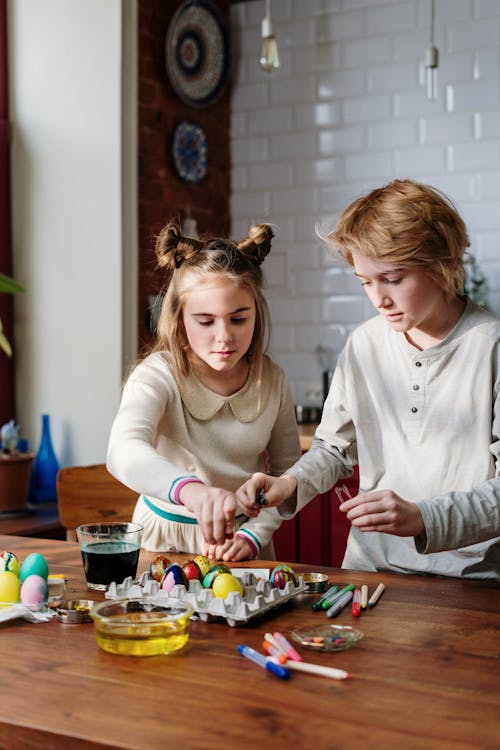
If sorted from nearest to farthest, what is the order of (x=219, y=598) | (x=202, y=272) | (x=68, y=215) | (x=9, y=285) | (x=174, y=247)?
(x=219, y=598) < (x=202, y=272) < (x=174, y=247) < (x=9, y=285) < (x=68, y=215)

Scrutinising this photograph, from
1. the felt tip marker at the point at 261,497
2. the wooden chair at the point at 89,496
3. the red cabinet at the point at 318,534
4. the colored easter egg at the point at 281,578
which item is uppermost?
the felt tip marker at the point at 261,497

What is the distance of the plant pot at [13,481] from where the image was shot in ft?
11.7

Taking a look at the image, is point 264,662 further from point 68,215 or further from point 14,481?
point 68,215

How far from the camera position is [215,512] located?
164cm

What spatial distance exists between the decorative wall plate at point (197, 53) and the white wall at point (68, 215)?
0.37m

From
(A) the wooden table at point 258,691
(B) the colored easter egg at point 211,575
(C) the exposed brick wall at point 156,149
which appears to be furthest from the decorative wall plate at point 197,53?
(A) the wooden table at point 258,691

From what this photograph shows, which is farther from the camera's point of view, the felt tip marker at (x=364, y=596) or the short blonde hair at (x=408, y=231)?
the short blonde hair at (x=408, y=231)

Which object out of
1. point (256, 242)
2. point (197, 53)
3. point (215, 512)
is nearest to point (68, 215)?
point (197, 53)

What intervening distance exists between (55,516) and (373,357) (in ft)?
6.45

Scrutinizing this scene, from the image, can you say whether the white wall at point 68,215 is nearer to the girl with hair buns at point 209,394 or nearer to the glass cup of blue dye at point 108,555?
the girl with hair buns at point 209,394

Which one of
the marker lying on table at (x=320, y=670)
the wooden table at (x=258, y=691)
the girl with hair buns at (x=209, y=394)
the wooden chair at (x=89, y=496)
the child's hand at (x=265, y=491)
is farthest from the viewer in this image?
the wooden chair at (x=89, y=496)

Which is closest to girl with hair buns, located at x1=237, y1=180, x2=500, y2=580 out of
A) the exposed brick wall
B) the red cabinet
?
the red cabinet

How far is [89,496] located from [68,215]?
1758 mm

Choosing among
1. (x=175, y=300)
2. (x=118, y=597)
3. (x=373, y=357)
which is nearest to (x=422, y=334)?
(x=373, y=357)
